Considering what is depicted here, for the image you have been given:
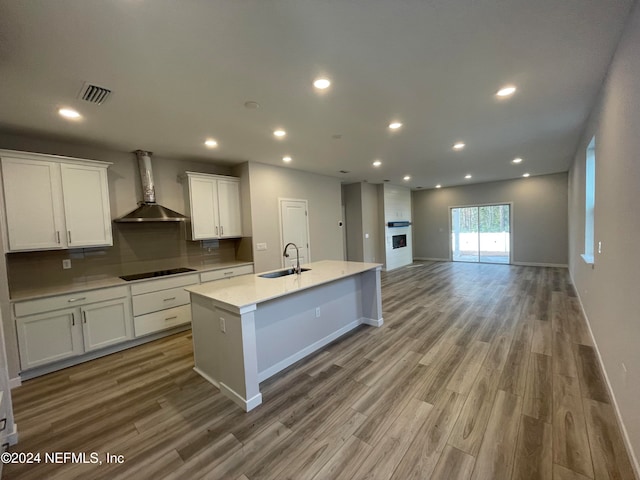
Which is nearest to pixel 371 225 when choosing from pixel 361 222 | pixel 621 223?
pixel 361 222

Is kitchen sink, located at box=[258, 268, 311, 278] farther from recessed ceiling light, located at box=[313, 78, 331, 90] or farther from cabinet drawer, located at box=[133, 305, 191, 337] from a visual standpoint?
recessed ceiling light, located at box=[313, 78, 331, 90]

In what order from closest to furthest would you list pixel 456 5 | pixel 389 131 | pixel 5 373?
pixel 456 5 < pixel 5 373 < pixel 389 131

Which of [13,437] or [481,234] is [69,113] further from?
[481,234]

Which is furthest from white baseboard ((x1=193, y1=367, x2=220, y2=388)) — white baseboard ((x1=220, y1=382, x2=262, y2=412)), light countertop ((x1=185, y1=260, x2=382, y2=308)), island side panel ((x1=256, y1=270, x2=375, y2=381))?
light countertop ((x1=185, y1=260, x2=382, y2=308))

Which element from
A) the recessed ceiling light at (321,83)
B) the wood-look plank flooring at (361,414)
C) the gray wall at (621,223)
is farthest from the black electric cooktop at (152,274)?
the gray wall at (621,223)

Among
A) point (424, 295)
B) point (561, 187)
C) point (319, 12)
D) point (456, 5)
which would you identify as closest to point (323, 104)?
point (319, 12)

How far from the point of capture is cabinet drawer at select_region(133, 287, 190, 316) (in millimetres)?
3531

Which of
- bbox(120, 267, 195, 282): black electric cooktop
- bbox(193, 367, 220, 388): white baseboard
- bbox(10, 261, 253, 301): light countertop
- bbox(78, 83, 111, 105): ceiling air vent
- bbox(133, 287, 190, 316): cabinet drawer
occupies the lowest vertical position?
bbox(193, 367, 220, 388): white baseboard

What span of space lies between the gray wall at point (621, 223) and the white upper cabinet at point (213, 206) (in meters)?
4.76

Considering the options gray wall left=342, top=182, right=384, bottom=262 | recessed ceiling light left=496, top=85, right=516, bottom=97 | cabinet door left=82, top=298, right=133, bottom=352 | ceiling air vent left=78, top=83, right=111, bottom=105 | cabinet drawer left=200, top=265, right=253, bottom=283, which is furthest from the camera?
gray wall left=342, top=182, right=384, bottom=262

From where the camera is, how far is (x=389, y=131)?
11.7 feet

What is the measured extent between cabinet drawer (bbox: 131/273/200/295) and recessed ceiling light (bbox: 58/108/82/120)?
2003mm

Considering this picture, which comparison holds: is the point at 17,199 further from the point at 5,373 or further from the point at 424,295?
the point at 424,295

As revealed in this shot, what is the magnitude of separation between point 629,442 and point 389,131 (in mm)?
3459
